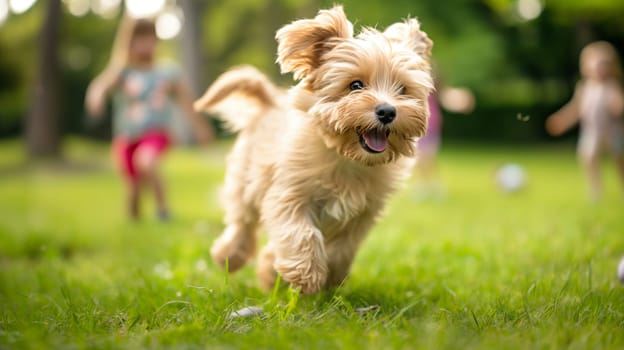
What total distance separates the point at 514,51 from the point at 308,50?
24.1 meters

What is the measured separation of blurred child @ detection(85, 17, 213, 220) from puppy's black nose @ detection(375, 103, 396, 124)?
4549mm

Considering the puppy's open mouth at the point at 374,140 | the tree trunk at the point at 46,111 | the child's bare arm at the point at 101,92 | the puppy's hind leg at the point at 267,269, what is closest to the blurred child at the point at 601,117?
the child's bare arm at the point at 101,92

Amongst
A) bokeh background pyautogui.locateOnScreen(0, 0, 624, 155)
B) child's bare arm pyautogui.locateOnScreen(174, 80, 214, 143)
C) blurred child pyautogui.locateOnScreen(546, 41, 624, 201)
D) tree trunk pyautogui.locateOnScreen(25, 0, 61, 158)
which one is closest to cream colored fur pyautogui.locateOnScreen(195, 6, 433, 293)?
child's bare arm pyautogui.locateOnScreen(174, 80, 214, 143)

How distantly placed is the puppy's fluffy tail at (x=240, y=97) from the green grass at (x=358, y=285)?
43.7 inches

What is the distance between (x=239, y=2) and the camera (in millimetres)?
24781

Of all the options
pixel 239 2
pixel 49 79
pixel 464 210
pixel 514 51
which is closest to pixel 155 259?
pixel 464 210

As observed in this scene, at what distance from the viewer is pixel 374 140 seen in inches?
136

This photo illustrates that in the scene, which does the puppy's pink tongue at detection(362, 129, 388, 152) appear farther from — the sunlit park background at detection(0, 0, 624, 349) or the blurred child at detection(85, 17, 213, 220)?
the blurred child at detection(85, 17, 213, 220)

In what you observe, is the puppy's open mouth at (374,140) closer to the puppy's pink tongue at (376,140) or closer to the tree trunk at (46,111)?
the puppy's pink tongue at (376,140)

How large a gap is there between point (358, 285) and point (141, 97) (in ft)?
15.1

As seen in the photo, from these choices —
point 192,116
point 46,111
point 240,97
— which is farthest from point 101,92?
point 46,111

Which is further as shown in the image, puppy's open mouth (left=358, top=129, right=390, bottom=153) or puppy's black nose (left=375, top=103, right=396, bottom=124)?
puppy's open mouth (left=358, top=129, right=390, bottom=153)

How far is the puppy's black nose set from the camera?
333 cm

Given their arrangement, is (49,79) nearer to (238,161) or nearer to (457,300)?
(238,161)
